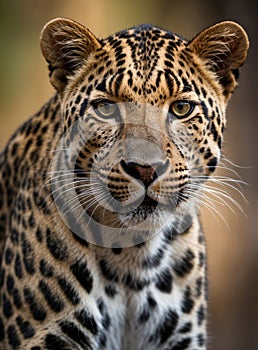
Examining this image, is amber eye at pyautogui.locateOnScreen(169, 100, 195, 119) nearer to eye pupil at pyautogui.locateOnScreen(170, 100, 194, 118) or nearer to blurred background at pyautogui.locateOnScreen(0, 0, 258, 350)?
eye pupil at pyautogui.locateOnScreen(170, 100, 194, 118)

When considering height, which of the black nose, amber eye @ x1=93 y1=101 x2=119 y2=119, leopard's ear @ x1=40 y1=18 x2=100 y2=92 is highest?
leopard's ear @ x1=40 y1=18 x2=100 y2=92

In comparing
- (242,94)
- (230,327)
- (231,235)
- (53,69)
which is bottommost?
(230,327)

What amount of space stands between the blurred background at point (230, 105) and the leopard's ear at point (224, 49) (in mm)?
8101

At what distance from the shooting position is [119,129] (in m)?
6.82

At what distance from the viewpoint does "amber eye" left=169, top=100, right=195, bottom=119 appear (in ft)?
22.4

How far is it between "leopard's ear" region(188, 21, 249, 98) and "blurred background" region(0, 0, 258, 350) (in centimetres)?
810

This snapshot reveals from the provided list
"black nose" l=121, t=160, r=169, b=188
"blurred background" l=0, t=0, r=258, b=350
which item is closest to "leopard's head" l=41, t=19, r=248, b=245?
"black nose" l=121, t=160, r=169, b=188

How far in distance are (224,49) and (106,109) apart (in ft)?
3.21

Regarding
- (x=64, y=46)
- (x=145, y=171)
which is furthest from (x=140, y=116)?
(x=64, y=46)

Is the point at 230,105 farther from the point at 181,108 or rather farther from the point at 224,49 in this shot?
the point at 181,108

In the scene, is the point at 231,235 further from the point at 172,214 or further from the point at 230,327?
the point at 172,214

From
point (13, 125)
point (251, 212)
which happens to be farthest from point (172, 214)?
point (13, 125)

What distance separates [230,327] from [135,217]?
966cm

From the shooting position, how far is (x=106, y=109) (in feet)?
22.6
